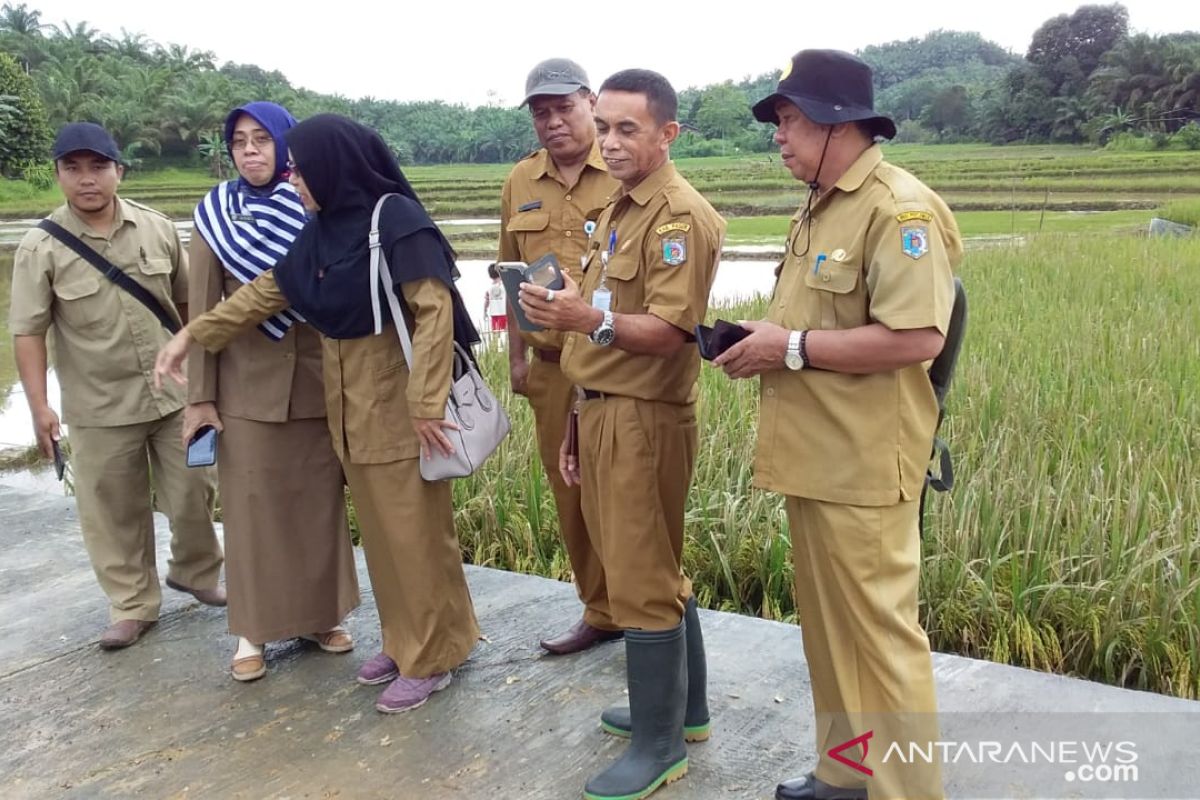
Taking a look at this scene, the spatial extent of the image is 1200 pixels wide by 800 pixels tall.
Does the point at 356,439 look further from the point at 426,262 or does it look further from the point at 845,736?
the point at 845,736

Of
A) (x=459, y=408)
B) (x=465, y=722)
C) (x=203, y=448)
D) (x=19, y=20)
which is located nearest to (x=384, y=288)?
(x=459, y=408)

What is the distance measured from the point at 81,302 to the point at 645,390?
6.28ft

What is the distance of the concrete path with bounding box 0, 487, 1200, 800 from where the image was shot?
2.31 m

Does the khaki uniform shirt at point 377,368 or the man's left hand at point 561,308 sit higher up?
the man's left hand at point 561,308

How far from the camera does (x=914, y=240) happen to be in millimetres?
1823

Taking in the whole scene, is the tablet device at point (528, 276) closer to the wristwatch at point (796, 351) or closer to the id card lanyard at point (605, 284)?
the id card lanyard at point (605, 284)

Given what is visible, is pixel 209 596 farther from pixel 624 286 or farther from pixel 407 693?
pixel 624 286

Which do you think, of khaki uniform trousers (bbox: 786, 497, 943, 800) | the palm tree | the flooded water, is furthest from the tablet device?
the palm tree

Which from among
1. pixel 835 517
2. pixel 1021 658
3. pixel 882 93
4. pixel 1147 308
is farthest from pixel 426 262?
pixel 882 93

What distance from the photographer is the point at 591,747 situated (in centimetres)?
246

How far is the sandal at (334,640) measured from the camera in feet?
10.0

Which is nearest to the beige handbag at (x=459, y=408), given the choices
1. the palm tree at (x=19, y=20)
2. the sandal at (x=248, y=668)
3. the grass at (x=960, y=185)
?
the sandal at (x=248, y=668)

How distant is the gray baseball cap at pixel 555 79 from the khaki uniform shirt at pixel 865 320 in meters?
1.08

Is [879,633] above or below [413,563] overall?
above
